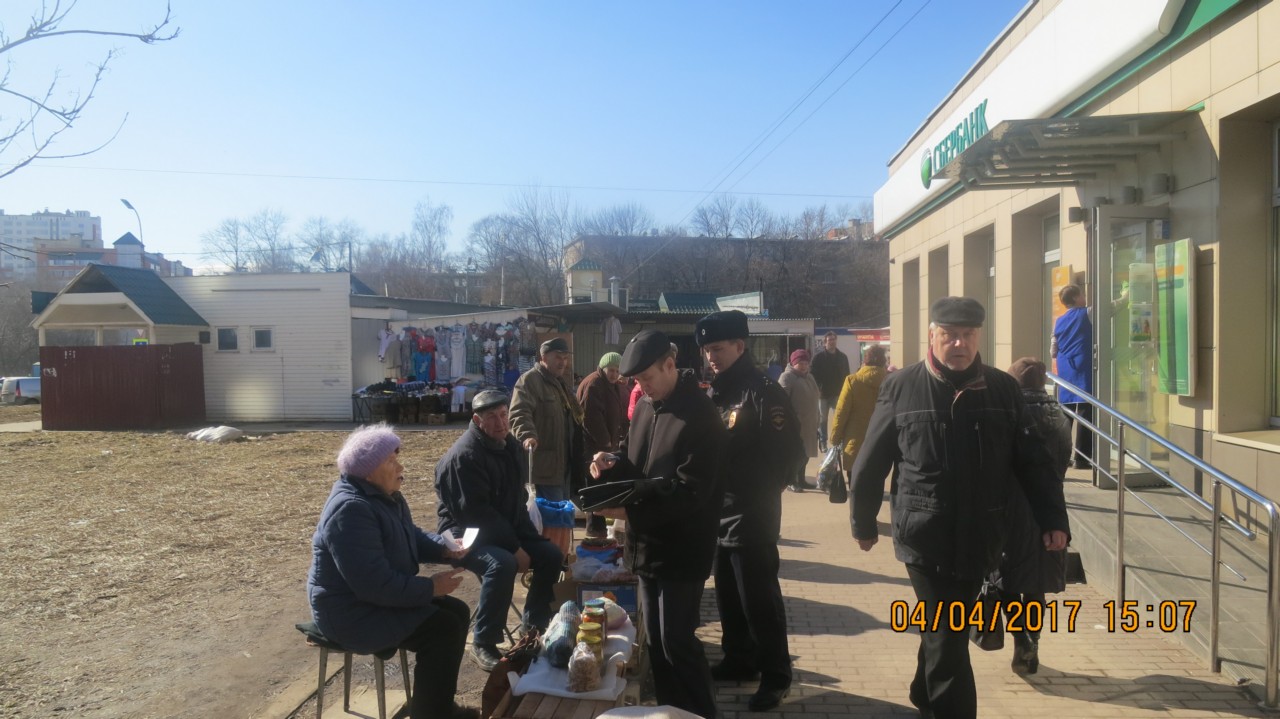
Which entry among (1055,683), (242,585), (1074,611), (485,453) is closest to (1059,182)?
(1074,611)

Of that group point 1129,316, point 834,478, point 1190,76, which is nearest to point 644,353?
point 834,478

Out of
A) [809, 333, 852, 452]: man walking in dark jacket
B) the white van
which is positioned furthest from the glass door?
the white van

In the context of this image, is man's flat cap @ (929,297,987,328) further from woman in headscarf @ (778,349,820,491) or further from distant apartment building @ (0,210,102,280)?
distant apartment building @ (0,210,102,280)

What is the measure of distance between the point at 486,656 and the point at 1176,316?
5852 mm

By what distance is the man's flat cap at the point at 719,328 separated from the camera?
13.4 feet

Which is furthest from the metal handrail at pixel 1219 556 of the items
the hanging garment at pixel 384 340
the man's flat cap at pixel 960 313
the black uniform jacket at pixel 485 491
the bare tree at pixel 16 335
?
the bare tree at pixel 16 335

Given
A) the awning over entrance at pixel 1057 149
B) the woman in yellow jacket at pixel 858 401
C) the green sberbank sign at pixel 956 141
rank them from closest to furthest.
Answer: the awning over entrance at pixel 1057 149, the woman in yellow jacket at pixel 858 401, the green sberbank sign at pixel 956 141

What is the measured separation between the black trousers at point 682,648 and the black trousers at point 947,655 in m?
0.90

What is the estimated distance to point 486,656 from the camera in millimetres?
4488

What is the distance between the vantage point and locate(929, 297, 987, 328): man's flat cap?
10.6 feet

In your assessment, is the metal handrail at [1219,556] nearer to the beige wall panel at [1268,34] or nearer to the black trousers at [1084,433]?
the black trousers at [1084,433]

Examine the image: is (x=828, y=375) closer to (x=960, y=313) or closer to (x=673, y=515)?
(x=960, y=313)

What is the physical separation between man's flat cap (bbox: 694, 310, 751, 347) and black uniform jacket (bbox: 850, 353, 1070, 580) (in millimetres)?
988

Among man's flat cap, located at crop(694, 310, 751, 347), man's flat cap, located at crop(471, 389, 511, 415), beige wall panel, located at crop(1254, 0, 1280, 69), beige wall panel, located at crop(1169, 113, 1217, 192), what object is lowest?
man's flat cap, located at crop(471, 389, 511, 415)
